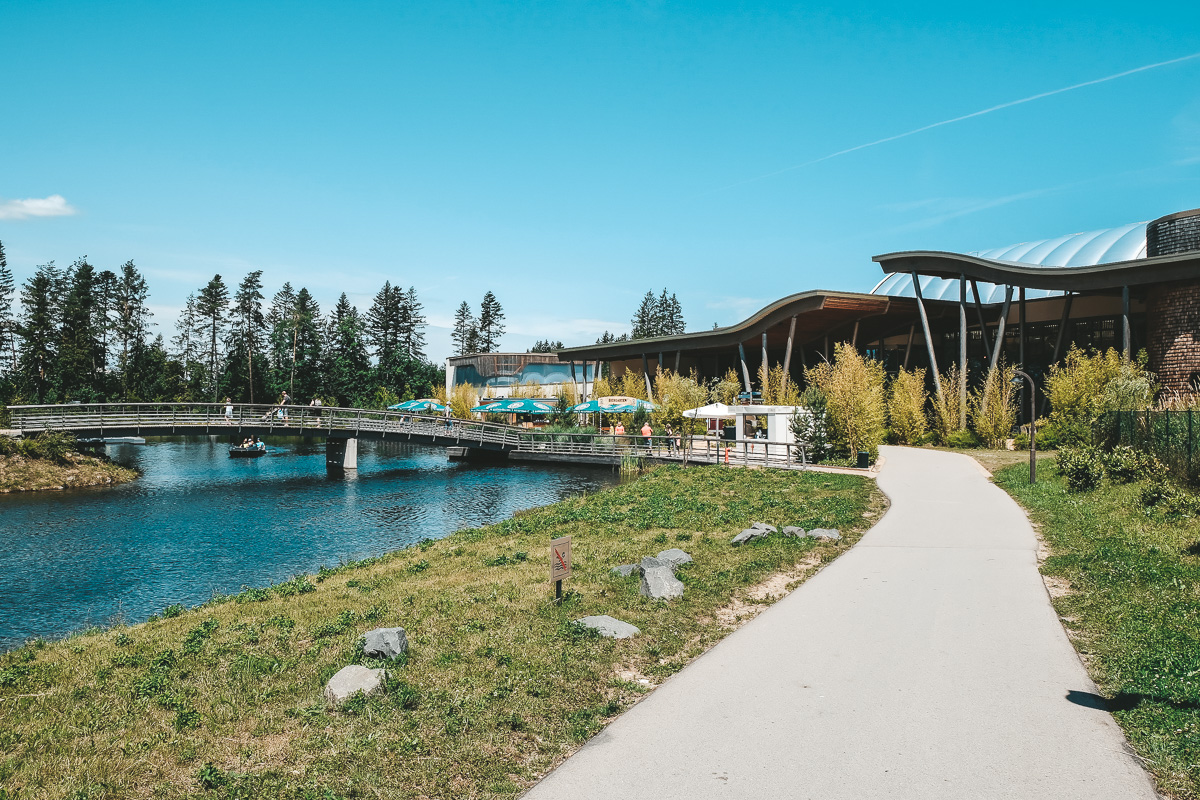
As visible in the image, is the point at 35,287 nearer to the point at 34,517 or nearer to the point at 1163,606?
the point at 34,517

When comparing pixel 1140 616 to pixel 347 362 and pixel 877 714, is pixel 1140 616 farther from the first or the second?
pixel 347 362

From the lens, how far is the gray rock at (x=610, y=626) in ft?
27.2

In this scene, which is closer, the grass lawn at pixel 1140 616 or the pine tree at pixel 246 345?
the grass lawn at pixel 1140 616

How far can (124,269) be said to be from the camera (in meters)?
85.1

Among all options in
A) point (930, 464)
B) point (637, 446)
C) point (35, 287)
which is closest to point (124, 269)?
point (35, 287)

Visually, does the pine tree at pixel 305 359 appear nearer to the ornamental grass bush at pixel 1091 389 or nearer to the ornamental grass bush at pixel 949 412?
the ornamental grass bush at pixel 949 412

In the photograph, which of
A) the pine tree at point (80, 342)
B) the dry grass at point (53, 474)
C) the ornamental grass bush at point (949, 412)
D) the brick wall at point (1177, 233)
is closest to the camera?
the dry grass at point (53, 474)

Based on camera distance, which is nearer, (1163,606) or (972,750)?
(972,750)

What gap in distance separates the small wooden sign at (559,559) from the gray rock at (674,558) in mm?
2405

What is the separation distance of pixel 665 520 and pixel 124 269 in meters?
90.4

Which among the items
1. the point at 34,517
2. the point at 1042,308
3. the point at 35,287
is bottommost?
the point at 34,517

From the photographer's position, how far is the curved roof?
156 ft

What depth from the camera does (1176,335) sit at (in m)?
33.4

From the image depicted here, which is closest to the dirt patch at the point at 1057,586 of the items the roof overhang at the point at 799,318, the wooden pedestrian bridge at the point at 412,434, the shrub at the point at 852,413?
the wooden pedestrian bridge at the point at 412,434
